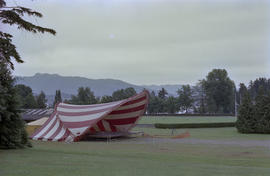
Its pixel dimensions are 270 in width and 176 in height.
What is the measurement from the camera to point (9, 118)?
1271 centimetres

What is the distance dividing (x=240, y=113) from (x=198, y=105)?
58.7m

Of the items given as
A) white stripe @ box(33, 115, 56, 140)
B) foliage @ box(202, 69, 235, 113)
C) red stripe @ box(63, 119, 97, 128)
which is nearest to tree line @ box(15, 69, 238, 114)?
foliage @ box(202, 69, 235, 113)

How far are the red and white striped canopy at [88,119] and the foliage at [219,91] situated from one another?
58708 millimetres

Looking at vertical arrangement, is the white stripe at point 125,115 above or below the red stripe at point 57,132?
above

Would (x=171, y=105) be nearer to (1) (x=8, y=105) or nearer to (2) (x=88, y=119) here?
(2) (x=88, y=119)

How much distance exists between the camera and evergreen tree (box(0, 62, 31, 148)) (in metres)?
12.6

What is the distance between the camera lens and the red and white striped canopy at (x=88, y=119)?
22.4 metres

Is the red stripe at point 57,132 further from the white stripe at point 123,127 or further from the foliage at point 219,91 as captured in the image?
the foliage at point 219,91

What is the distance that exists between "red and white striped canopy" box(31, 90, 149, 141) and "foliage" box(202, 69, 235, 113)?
5871cm

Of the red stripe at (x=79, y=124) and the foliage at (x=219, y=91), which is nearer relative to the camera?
the red stripe at (x=79, y=124)

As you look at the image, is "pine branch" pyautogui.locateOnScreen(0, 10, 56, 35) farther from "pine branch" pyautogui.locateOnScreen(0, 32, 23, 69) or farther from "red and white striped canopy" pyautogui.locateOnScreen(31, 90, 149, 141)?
"red and white striped canopy" pyautogui.locateOnScreen(31, 90, 149, 141)

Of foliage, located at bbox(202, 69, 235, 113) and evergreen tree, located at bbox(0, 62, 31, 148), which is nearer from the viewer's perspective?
evergreen tree, located at bbox(0, 62, 31, 148)

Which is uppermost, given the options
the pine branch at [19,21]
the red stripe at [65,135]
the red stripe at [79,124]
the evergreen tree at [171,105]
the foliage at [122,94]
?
the foliage at [122,94]

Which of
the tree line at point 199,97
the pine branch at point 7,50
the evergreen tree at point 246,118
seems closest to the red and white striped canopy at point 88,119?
the evergreen tree at point 246,118
